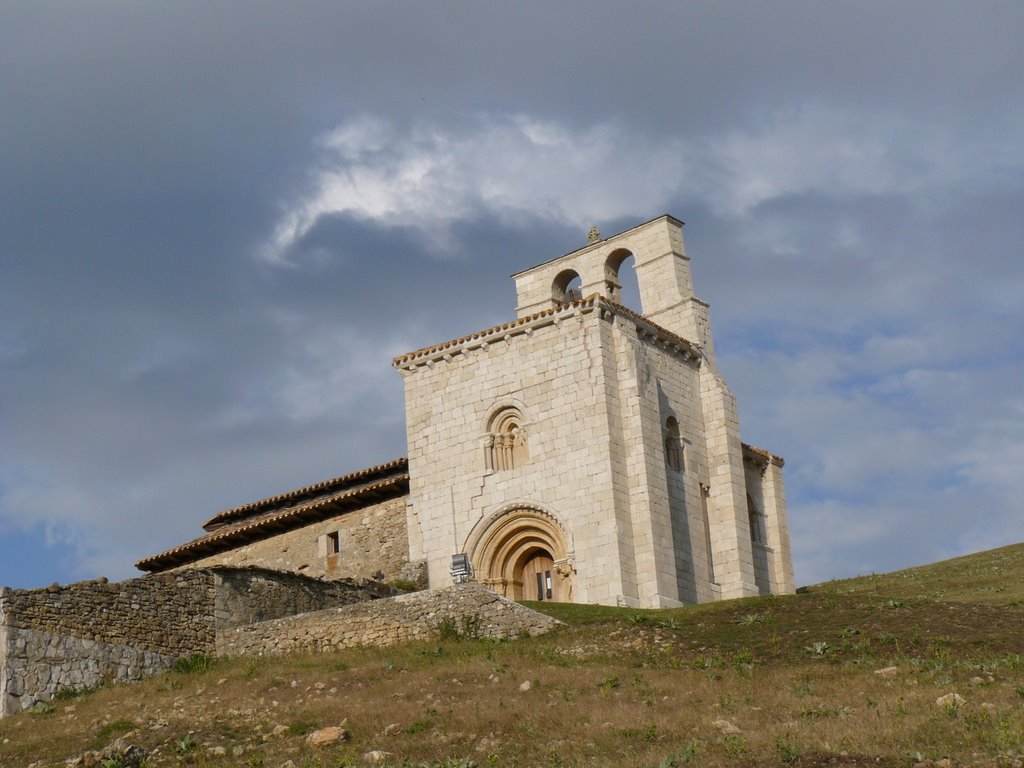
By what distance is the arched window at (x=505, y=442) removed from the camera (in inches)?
1480

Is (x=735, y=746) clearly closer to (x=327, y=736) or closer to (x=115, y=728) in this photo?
(x=327, y=736)

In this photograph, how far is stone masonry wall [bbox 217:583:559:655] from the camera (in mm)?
28562

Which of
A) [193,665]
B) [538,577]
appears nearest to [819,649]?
[193,665]

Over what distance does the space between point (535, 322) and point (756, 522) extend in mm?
9268

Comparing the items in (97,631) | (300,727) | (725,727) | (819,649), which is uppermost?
(97,631)

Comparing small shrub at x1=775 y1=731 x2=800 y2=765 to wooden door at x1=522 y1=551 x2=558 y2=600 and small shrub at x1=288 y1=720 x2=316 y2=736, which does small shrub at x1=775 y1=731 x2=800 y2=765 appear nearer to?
small shrub at x1=288 y1=720 x2=316 y2=736

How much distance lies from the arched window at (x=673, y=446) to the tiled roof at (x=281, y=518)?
6931mm

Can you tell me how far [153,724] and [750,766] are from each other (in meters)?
10.1

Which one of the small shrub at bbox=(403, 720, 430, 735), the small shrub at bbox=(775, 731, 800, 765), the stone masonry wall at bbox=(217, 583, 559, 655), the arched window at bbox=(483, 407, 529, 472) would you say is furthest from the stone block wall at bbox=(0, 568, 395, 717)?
the small shrub at bbox=(775, 731, 800, 765)

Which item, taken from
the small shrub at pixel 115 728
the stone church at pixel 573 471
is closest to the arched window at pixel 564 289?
the stone church at pixel 573 471

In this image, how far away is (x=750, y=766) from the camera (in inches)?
690

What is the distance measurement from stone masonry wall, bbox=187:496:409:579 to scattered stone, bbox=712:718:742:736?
19.1 metres

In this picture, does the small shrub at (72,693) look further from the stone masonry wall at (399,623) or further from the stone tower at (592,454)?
the stone tower at (592,454)

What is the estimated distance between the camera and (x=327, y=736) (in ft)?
69.1
